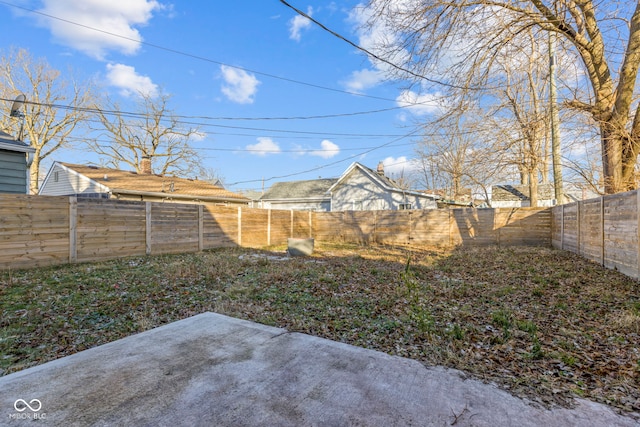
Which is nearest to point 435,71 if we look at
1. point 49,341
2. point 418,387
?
Result: point 418,387

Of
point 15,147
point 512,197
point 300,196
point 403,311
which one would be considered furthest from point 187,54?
point 512,197

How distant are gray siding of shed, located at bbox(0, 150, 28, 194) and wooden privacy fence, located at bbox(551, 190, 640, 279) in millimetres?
13518

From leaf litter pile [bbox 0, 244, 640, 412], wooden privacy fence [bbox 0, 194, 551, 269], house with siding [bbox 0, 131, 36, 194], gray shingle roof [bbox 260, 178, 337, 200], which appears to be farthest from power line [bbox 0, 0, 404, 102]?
gray shingle roof [bbox 260, 178, 337, 200]

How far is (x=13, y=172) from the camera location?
8133 millimetres

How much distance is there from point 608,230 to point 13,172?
550 inches

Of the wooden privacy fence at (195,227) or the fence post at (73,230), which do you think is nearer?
the wooden privacy fence at (195,227)

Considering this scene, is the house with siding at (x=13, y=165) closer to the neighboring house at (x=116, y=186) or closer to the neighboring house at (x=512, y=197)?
the neighboring house at (x=116, y=186)

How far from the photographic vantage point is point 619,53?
6.44 meters

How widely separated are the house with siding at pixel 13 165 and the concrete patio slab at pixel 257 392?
840 centimetres

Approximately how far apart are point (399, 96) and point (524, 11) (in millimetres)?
2694

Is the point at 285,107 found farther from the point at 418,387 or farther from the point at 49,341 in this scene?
the point at 418,387

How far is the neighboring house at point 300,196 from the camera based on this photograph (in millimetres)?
21875

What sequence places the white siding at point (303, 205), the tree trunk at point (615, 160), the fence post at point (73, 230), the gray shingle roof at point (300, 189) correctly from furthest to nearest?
the gray shingle roof at point (300, 189) < the white siding at point (303, 205) < the fence post at point (73, 230) < the tree trunk at point (615, 160)

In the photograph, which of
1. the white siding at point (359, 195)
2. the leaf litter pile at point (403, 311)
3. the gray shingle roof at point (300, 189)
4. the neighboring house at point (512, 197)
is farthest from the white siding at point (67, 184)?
the neighboring house at point (512, 197)
